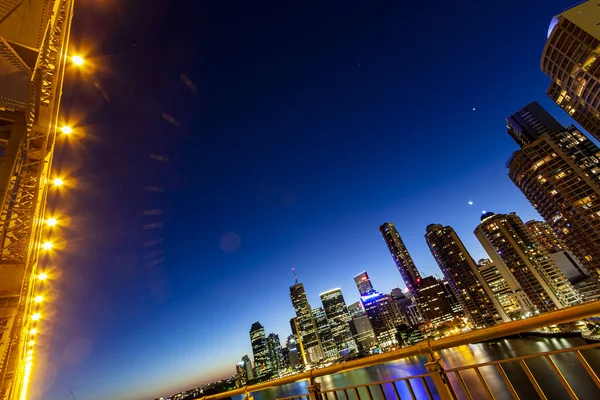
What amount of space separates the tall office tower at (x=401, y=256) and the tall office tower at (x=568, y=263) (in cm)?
6047

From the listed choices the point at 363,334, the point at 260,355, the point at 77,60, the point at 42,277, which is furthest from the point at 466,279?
the point at 260,355

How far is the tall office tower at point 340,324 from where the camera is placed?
176 meters

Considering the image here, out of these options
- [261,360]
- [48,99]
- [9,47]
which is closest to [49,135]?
[48,99]

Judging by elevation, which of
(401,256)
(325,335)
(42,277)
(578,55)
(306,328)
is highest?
(401,256)

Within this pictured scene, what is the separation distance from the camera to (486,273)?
122 metres

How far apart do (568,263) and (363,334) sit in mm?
128106

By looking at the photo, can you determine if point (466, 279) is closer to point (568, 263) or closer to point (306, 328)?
point (568, 263)

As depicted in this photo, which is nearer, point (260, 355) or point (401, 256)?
point (401, 256)

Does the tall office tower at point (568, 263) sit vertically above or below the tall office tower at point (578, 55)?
below

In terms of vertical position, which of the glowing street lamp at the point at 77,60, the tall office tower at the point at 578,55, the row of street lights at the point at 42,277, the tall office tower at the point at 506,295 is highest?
the tall office tower at the point at 578,55

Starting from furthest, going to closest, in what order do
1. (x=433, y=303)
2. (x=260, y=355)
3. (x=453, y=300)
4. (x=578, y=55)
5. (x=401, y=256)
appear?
(x=260, y=355) < (x=401, y=256) < (x=453, y=300) < (x=433, y=303) < (x=578, y=55)

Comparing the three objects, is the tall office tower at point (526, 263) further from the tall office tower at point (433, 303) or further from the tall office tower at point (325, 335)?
the tall office tower at point (325, 335)

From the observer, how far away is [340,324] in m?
186

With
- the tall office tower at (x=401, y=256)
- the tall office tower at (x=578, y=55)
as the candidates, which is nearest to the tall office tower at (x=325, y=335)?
the tall office tower at (x=401, y=256)
